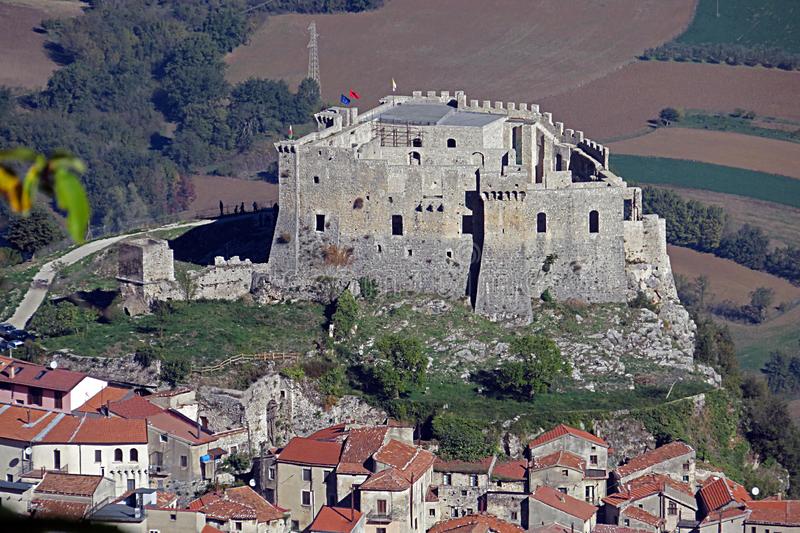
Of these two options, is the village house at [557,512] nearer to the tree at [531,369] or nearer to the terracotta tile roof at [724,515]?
the terracotta tile roof at [724,515]

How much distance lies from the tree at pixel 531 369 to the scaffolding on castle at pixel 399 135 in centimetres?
754

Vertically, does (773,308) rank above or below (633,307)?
below

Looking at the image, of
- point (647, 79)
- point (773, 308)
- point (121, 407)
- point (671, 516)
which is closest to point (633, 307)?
point (671, 516)

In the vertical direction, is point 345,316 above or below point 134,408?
above

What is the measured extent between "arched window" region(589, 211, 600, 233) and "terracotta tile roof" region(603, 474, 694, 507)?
25.9 ft

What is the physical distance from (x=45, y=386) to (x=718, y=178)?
151ft

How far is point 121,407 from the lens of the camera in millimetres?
45812

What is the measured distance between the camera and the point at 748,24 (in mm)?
107875

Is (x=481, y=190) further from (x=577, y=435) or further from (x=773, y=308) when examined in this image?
(x=773, y=308)

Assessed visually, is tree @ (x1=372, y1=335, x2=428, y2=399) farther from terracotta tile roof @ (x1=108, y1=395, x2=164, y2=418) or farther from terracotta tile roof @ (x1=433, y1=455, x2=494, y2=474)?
terracotta tile roof @ (x1=108, y1=395, x2=164, y2=418)

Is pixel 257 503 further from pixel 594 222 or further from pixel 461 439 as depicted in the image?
pixel 594 222

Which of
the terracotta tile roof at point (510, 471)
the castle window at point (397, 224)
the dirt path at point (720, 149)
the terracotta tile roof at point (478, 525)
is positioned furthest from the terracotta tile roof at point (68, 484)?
the dirt path at point (720, 149)

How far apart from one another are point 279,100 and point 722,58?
2326cm

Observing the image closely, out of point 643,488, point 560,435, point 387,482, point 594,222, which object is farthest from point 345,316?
point 643,488
